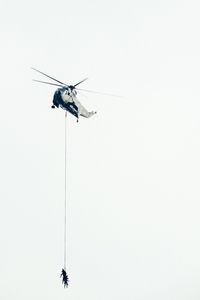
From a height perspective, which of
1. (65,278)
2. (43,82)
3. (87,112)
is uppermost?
(87,112)

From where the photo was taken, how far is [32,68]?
56.2m

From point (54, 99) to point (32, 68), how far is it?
21.0 ft

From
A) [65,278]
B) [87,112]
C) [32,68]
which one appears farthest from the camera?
[87,112]

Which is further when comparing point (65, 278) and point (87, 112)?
point (87, 112)

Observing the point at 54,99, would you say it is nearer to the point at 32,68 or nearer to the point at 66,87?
the point at 66,87

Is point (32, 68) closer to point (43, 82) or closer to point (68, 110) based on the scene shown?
point (43, 82)

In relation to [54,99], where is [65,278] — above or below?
below

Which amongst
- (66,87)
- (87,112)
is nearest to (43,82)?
(66,87)

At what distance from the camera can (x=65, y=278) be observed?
172 feet

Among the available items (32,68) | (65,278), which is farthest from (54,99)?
(65,278)

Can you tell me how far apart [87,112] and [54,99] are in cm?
891

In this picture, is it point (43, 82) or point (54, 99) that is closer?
point (43, 82)

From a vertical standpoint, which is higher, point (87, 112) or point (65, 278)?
point (87, 112)

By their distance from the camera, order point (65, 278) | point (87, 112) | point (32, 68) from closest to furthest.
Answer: point (65, 278)
point (32, 68)
point (87, 112)
